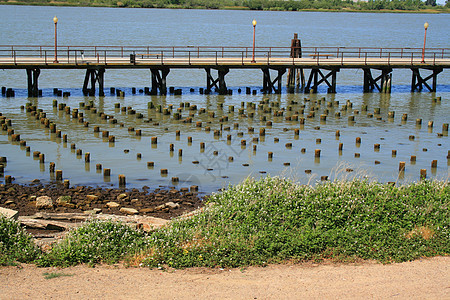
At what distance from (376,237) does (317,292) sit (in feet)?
8.91

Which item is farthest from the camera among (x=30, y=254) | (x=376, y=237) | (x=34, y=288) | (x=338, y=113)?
(x=338, y=113)

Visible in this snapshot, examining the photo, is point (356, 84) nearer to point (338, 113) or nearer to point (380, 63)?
point (380, 63)

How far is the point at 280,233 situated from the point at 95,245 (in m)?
3.60

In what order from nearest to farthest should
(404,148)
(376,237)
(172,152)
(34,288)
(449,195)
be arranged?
(34,288)
(376,237)
(449,195)
(172,152)
(404,148)

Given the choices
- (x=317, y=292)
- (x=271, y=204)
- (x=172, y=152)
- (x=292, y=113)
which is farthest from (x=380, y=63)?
(x=317, y=292)

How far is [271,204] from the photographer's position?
544 inches

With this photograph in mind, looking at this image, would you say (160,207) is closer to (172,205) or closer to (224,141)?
(172,205)

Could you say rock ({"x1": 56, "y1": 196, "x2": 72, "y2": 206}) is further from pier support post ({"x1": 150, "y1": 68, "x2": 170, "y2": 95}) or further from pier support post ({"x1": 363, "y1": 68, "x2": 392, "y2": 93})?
pier support post ({"x1": 363, "y1": 68, "x2": 392, "y2": 93})

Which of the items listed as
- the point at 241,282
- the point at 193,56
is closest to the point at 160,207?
the point at 241,282

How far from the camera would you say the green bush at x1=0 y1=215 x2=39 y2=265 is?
11567 mm

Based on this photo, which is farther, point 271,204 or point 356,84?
point 356,84

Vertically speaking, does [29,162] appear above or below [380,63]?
below

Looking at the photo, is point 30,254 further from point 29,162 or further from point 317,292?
point 29,162

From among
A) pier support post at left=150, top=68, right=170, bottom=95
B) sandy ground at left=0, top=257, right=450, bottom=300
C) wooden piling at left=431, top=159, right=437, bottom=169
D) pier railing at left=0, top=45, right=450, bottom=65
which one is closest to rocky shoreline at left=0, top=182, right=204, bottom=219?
sandy ground at left=0, top=257, right=450, bottom=300
